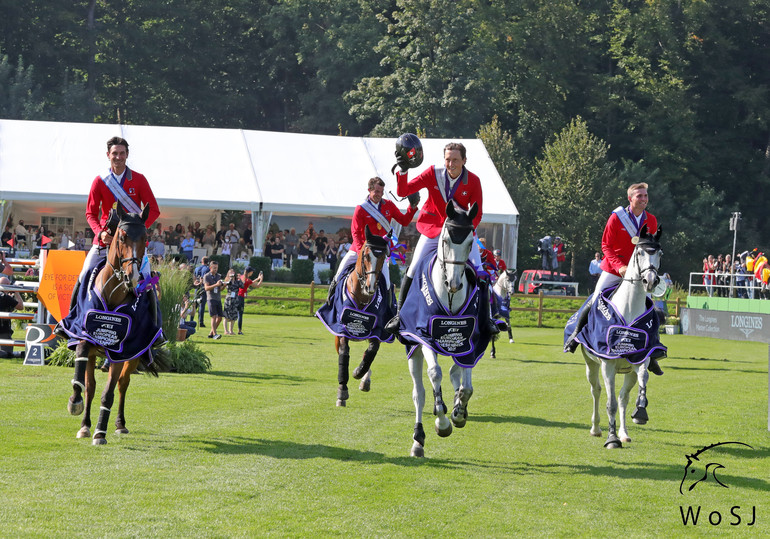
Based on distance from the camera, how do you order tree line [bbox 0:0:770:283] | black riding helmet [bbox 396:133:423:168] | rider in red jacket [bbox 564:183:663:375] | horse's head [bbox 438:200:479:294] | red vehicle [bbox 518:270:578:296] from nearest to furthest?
horse's head [bbox 438:200:479:294]
black riding helmet [bbox 396:133:423:168]
rider in red jacket [bbox 564:183:663:375]
red vehicle [bbox 518:270:578:296]
tree line [bbox 0:0:770:283]

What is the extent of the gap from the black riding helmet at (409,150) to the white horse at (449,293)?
2.98 feet

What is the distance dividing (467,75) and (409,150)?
55524 mm

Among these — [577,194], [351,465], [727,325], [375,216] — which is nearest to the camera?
[351,465]

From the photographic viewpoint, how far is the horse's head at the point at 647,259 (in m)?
10.4

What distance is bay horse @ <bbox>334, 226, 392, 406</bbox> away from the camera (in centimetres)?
1263

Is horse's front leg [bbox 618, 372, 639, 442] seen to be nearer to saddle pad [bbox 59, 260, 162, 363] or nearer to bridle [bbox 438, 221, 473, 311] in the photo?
bridle [bbox 438, 221, 473, 311]

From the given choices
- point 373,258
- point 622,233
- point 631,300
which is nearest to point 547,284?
point 373,258

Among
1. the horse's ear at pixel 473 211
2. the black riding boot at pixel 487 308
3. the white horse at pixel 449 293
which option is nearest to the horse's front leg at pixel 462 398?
the white horse at pixel 449 293

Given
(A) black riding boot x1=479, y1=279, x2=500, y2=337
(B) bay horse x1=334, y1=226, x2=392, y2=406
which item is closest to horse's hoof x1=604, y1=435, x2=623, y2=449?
(A) black riding boot x1=479, y1=279, x2=500, y2=337

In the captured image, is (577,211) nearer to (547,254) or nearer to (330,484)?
(547,254)

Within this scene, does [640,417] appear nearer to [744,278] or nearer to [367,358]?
[367,358]

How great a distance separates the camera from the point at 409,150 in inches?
401

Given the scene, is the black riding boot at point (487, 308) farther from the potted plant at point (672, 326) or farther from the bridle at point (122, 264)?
the potted plant at point (672, 326)

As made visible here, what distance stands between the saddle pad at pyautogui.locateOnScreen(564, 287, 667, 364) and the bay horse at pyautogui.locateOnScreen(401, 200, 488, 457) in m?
1.66
